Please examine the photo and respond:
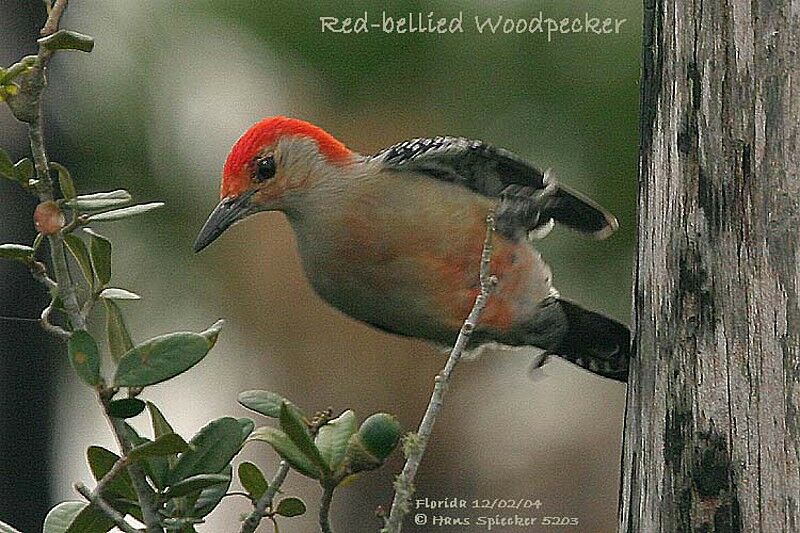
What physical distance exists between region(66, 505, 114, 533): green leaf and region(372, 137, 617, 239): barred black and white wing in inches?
27.0

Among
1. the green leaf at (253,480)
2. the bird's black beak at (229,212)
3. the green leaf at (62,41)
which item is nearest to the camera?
the green leaf at (62,41)

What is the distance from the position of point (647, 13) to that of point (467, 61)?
0.59 m

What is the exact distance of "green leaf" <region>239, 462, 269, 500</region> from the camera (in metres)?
0.57

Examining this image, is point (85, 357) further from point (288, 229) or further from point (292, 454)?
point (288, 229)

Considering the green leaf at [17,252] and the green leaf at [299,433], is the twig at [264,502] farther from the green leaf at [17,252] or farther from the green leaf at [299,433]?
the green leaf at [17,252]

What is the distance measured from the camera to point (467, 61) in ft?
3.72

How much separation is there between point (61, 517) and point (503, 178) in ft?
2.31

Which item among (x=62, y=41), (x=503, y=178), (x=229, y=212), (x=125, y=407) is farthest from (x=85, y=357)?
(x=503, y=178)

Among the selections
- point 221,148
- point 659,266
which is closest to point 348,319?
point 221,148

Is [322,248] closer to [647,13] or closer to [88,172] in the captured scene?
[88,172]

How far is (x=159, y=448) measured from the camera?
1.48 ft

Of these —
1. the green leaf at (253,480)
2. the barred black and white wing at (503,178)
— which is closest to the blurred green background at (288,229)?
the barred black and white wing at (503,178)

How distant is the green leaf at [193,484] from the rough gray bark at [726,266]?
0.22m

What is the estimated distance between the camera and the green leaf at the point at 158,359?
18.8 inches
